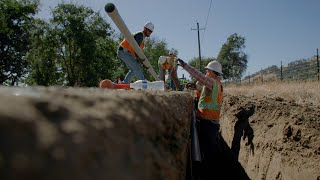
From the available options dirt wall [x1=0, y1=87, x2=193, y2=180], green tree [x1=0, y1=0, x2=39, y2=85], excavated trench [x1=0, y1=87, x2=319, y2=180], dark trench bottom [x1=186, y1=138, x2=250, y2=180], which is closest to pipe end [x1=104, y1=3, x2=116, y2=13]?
dark trench bottom [x1=186, y1=138, x2=250, y2=180]

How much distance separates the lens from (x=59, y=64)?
40.5 meters

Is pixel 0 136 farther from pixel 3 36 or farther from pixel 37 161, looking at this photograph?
pixel 3 36

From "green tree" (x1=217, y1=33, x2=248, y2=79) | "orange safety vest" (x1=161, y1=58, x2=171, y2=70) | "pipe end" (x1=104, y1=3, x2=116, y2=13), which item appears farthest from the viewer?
"green tree" (x1=217, y1=33, x2=248, y2=79)

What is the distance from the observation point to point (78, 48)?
3981 centimetres

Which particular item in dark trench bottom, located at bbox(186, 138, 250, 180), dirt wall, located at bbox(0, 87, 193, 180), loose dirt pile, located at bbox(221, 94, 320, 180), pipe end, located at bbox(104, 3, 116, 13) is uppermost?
pipe end, located at bbox(104, 3, 116, 13)

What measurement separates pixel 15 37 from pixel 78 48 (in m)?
7.48

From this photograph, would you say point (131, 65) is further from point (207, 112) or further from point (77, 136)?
point (77, 136)

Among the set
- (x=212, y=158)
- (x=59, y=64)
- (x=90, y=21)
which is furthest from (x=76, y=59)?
(x=212, y=158)

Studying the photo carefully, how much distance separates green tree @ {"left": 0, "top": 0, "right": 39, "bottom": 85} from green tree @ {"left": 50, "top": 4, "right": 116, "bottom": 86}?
3.35 meters

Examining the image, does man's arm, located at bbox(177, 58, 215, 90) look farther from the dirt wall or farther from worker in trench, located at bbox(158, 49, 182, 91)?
the dirt wall

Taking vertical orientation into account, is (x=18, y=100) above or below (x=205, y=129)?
above

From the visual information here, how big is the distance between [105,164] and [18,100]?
0.19 m

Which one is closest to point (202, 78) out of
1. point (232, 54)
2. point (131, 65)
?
point (131, 65)

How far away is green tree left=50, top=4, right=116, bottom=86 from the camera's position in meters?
39.2
